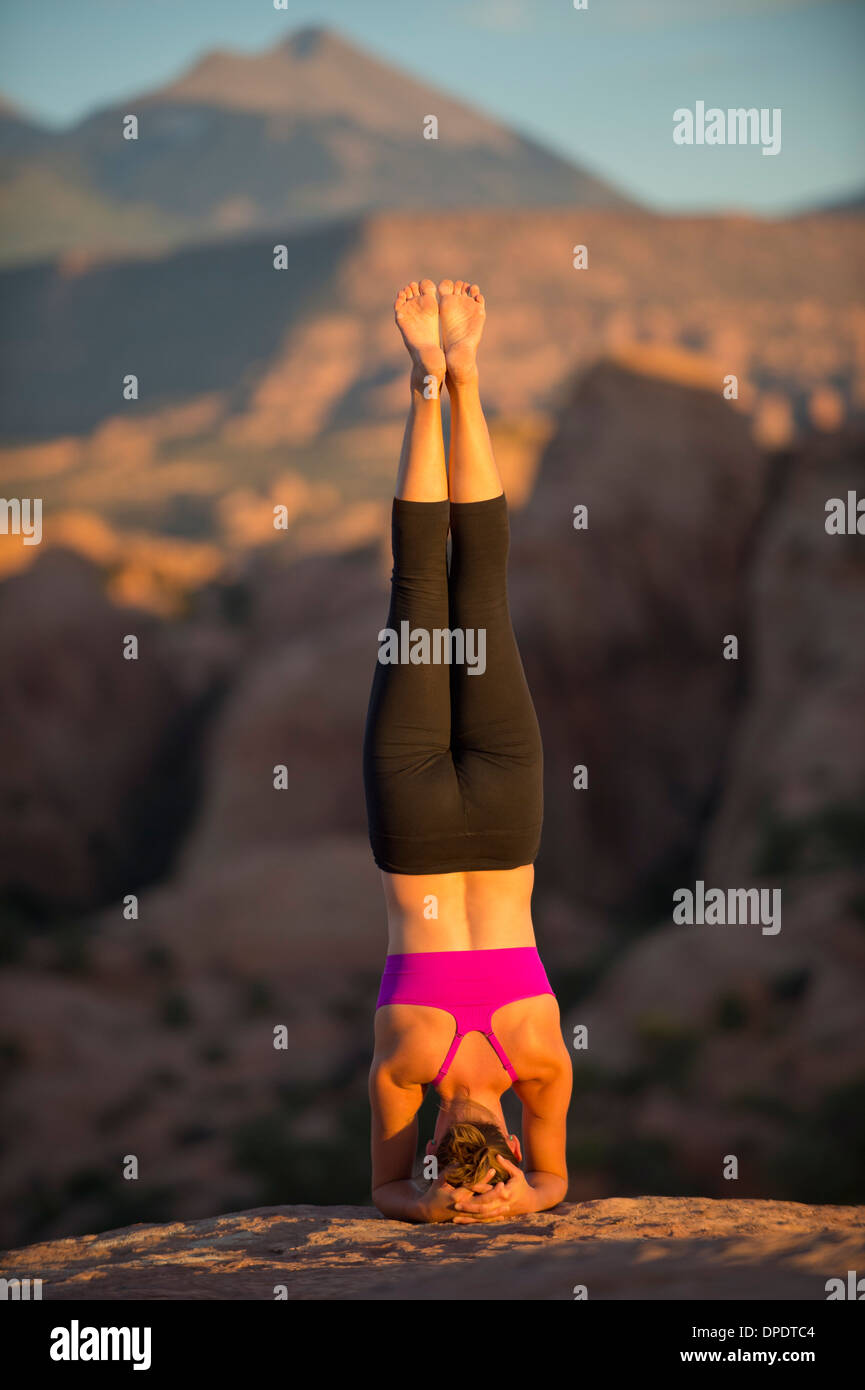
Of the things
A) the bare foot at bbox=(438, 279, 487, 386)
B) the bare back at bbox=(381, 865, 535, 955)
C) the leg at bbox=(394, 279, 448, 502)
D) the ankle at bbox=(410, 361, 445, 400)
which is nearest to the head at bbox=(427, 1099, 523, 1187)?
the bare back at bbox=(381, 865, 535, 955)

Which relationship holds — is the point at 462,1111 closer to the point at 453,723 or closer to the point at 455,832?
the point at 455,832

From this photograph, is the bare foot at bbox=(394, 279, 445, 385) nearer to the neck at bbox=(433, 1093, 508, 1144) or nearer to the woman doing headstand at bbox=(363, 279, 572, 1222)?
the woman doing headstand at bbox=(363, 279, 572, 1222)

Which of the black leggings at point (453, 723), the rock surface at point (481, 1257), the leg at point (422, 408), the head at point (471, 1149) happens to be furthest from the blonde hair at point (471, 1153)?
the leg at point (422, 408)

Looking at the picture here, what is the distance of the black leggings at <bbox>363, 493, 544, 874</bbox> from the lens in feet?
14.1

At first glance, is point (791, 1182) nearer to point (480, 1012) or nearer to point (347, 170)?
point (480, 1012)

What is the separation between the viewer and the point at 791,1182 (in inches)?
370

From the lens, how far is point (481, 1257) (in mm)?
3609

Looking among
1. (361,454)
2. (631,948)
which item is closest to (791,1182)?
(631,948)

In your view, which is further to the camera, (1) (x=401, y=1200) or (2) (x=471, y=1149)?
(1) (x=401, y=1200)

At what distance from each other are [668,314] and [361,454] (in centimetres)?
2929

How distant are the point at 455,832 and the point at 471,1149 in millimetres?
1041

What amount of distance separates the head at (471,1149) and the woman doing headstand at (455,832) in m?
0.01

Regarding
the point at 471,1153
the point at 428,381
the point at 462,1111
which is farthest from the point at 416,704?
the point at 471,1153

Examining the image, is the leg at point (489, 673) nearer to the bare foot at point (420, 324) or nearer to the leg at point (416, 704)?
the leg at point (416, 704)
